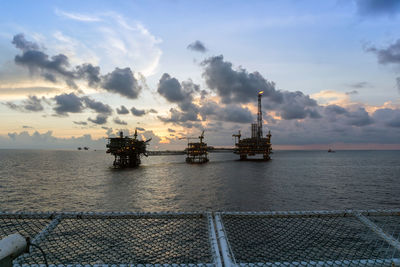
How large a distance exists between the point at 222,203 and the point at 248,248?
13.9 m

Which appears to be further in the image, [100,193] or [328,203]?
[100,193]

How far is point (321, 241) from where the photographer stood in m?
16.6

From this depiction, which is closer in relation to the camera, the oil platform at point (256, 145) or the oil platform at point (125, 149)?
the oil platform at point (125, 149)

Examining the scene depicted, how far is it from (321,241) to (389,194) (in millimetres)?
30816

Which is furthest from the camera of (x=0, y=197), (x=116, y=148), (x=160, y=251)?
(x=116, y=148)

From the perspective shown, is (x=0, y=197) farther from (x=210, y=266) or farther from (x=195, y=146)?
(x=195, y=146)

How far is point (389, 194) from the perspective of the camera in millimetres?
37062

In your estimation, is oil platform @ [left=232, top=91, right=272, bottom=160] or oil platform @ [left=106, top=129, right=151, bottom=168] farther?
oil platform @ [left=232, top=91, right=272, bottom=160]

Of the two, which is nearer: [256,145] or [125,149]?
[125,149]

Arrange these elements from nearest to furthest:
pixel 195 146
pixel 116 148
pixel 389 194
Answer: pixel 389 194, pixel 116 148, pixel 195 146

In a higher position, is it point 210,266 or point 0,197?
point 210,266

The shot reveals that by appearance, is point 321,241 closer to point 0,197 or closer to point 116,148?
point 0,197

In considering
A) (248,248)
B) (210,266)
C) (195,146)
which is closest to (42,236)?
(210,266)

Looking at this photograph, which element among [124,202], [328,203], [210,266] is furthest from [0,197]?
[328,203]
